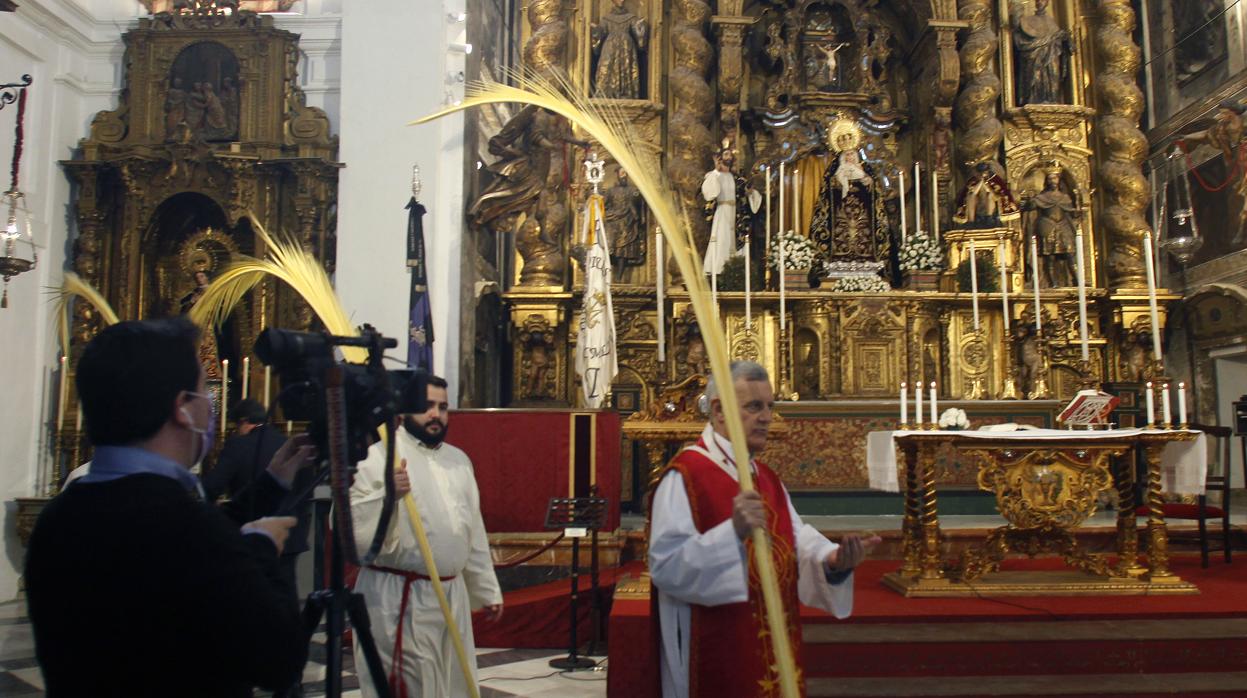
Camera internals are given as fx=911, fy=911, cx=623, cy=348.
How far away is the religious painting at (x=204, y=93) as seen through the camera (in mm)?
9539

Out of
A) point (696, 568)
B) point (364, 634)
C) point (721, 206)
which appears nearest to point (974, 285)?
point (721, 206)

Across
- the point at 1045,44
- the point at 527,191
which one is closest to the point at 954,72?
the point at 1045,44

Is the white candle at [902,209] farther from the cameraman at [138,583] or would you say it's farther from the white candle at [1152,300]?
the cameraman at [138,583]

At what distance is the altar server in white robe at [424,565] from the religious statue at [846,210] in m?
8.23

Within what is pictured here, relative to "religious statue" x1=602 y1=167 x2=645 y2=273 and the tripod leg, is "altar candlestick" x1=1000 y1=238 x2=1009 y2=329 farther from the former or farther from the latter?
the tripod leg

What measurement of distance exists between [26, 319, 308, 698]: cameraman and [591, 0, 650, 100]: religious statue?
1039cm

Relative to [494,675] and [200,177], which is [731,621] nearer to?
[494,675]

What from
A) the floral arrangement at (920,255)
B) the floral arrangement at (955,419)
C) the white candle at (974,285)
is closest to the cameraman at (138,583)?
the floral arrangement at (955,419)

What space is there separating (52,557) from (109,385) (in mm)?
313

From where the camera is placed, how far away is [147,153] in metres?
9.24

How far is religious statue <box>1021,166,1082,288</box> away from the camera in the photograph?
1133cm

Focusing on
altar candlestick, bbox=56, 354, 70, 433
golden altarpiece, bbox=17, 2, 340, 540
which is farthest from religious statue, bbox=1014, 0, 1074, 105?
altar candlestick, bbox=56, 354, 70, 433

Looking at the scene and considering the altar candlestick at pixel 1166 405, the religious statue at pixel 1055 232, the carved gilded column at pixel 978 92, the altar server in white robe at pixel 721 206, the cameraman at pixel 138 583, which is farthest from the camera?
the carved gilded column at pixel 978 92

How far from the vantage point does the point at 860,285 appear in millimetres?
10625
